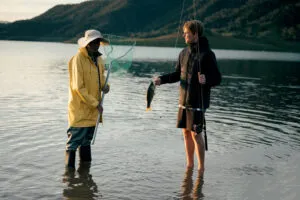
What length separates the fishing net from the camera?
7.36 metres

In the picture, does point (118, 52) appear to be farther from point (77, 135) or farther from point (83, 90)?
point (77, 135)

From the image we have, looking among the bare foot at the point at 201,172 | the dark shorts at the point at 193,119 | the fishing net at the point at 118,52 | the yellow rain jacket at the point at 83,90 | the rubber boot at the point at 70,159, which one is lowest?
the bare foot at the point at 201,172

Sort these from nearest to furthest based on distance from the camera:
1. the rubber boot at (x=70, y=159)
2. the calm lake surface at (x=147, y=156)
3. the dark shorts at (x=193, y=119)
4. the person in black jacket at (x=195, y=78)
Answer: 1. the calm lake surface at (x=147, y=156)
2. the person in black jacket at (x=195, y=78)
3. the dark shorts at (x=193, y=119)
4. the rubber boot at (x=70, y=159)

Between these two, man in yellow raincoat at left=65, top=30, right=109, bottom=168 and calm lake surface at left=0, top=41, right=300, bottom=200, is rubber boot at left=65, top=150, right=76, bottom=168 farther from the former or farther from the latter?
calm lake surface at left=0, top=41, right=300, bottom=200

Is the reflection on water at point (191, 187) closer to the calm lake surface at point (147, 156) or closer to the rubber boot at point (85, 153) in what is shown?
the calm lake surface at point (147, 156)

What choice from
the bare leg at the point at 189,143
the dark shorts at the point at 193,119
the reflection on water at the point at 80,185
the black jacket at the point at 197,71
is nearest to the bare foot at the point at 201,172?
the bare leg at the point at 189,143

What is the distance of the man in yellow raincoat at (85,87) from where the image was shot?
6.49 m

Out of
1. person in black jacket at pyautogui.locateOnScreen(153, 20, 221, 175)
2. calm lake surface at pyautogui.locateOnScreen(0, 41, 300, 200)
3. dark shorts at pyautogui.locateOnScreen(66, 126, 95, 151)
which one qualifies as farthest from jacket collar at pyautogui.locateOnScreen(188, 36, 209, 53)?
dark shorts at pyautogui.locateOnScreen(66, 126, 95, 151)

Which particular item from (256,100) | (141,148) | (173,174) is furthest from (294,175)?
(256,100)

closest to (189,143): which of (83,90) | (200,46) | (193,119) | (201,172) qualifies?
(201,172)

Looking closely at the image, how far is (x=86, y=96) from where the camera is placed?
255 inches

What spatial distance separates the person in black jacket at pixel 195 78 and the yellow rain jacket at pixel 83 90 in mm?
1107

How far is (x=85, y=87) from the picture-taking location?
667 cm

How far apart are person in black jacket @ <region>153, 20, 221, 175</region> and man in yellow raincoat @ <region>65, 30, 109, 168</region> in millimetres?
1078
